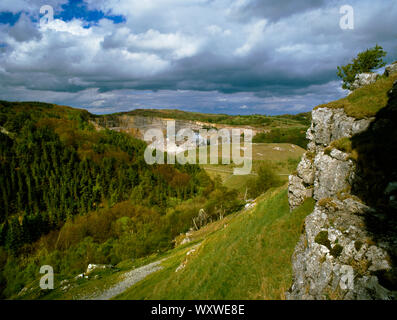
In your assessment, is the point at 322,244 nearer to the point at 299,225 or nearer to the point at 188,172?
the point at 299,225

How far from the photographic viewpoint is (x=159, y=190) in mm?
136125

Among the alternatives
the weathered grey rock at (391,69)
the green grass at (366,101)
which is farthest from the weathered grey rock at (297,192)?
the weathered grey rock at (391,69)

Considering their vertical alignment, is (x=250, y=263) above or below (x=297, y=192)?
below

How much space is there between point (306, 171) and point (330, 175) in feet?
13.6

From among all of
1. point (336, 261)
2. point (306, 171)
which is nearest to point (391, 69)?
point (306, 171)

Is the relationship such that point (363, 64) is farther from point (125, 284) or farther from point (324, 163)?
point (125, 284)

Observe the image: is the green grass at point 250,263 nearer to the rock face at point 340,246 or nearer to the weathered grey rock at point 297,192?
the weathered grey rock at point 297,192

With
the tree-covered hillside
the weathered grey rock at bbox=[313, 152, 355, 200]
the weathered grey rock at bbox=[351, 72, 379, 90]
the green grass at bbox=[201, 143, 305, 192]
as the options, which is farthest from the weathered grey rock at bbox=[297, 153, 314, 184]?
the green grass at bbox=[201, 143, 305, 192]

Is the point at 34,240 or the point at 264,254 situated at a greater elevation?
the point at 264,254

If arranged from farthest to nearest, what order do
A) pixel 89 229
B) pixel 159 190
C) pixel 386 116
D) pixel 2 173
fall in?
pixel 159 190 < pixel 2 173 < pixel 89 229 < pixel 386 116

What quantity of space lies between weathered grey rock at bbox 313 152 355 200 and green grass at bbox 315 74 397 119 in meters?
6.12

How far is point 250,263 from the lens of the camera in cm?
1727
